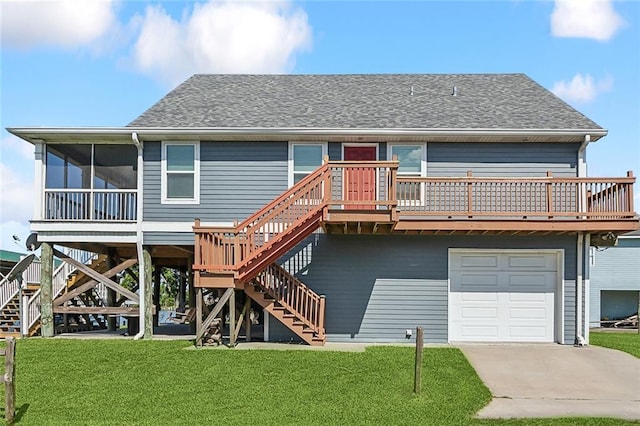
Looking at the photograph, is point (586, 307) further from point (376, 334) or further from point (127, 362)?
point (127, 362)

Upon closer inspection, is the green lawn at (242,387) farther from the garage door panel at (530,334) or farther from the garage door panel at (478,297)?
the garage door panel at (530,334)

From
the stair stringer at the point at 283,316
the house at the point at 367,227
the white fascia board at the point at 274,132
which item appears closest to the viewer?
the stair stringer at the point at 283,316

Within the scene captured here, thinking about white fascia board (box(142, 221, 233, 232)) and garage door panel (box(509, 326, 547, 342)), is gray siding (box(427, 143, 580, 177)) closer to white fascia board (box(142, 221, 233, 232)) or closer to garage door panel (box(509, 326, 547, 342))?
garage door panel (box(509, 326, 547, 342))

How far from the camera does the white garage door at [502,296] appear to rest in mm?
14297

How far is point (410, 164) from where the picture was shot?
14359mm

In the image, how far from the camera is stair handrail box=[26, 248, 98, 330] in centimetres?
1502

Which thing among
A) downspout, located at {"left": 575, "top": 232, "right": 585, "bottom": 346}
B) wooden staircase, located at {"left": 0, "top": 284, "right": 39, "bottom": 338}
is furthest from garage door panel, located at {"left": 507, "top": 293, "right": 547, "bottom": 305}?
wooden staircase, located at {"left": 0, "top": 284, "right": 39, "bottom": 338}

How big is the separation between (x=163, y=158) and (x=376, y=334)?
22.2 ft

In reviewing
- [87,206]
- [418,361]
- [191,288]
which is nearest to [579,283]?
[418,361]

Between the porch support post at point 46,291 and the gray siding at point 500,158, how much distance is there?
382 inches

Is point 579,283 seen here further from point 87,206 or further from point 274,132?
point 87,206

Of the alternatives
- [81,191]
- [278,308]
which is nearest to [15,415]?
[278,308]

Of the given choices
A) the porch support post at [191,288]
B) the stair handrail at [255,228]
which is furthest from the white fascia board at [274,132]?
the porch support post at [191,288]

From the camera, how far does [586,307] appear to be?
14016mm
